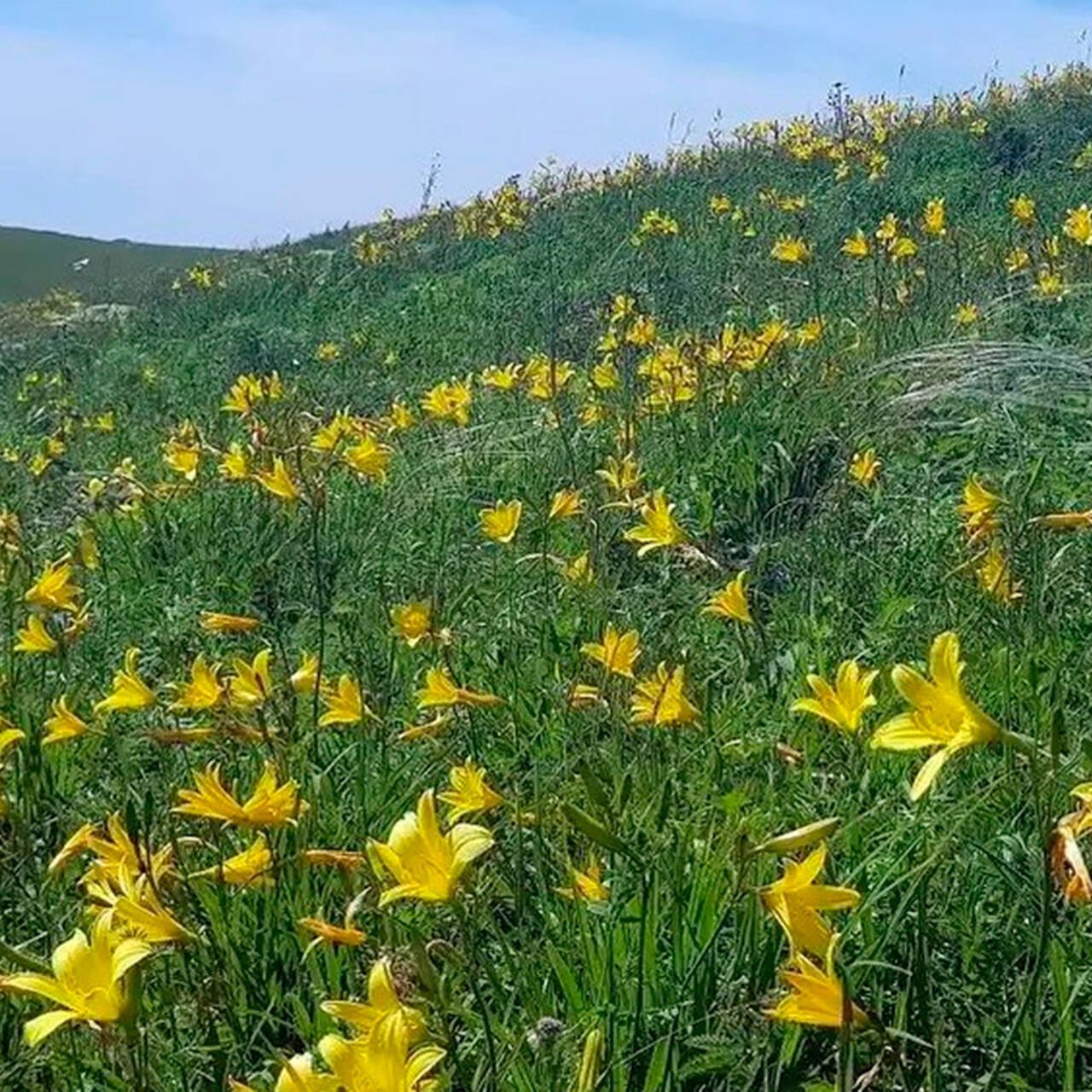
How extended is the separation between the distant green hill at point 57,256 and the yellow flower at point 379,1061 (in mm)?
30165

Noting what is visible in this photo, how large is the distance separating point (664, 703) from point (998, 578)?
0.88m

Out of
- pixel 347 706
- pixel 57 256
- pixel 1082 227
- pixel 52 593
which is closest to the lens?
pixel 347 706

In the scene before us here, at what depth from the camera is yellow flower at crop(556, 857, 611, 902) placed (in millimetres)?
1853

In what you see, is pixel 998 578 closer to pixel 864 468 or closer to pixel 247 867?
pixel 864 468

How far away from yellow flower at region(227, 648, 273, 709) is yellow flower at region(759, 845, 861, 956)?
998mm

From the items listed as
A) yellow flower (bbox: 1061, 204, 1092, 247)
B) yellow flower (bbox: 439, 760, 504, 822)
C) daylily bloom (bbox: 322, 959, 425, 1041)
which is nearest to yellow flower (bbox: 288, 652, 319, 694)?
yellow flower (bbox: 439, 760, 504, 822)

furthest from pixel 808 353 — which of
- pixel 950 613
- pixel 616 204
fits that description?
pixel 616 204

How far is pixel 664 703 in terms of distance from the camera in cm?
235

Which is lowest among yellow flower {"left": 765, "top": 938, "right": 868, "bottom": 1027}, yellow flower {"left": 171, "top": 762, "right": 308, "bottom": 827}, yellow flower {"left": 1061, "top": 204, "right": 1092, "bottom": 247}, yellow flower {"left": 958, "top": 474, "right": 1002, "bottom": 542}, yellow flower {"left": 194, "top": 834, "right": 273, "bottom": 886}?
yellow flower {"left": 194, "top": 834, "right": 273, "bottom": 886}

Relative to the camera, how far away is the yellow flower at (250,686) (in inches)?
88.5

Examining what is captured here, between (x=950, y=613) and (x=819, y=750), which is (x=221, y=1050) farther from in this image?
(x=950, y=613)

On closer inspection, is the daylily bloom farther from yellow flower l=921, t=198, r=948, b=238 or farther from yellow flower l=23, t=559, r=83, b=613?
yellow flower l=921, t=198, r=948, b=238

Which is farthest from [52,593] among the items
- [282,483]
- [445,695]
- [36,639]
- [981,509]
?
[981,509]

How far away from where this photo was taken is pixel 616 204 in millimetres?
13930
